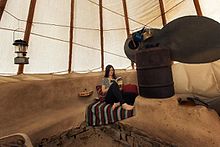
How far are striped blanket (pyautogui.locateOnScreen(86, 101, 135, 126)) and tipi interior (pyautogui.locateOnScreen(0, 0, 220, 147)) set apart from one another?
69 millimetres

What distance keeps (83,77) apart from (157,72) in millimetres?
1948

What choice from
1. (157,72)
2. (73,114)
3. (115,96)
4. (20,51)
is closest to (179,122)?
(157,72)

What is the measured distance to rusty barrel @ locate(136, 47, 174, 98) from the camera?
1494mm

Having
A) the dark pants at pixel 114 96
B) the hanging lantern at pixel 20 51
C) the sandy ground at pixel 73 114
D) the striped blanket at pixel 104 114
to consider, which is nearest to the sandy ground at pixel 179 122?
the sandy ground at pixel 73 114

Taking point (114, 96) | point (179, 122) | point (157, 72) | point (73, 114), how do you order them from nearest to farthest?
point (179, 122) → point (157, 72) → point (114, 96) → point (73, 114)

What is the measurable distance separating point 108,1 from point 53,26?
1.03m

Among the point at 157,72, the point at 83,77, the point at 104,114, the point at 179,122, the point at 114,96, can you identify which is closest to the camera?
the point at 179,122

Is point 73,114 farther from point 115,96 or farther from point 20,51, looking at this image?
point 20,51

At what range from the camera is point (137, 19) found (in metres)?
3.13

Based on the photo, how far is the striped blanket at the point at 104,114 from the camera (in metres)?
1.97

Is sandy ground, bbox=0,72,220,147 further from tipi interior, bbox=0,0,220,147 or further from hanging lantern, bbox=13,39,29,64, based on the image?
hanging lantern, bbox=13,39,29,64

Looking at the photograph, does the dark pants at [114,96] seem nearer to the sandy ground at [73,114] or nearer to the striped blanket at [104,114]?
the striped blanket at [104,114]

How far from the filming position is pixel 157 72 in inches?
59.1

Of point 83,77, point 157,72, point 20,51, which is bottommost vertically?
point 157,72
